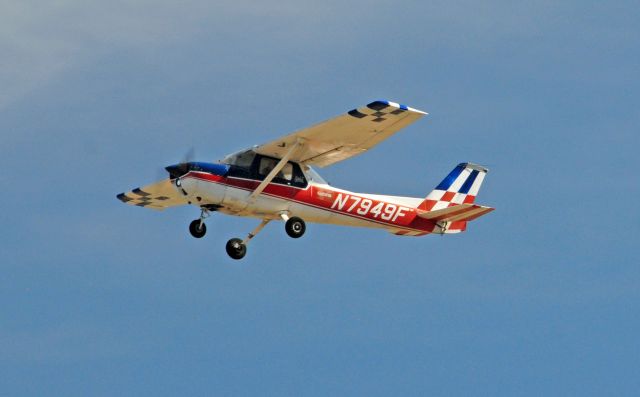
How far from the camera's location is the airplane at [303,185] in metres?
30.4

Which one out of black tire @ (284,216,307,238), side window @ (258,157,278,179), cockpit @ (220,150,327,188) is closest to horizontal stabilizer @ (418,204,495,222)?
cockpit @ (220,150,327,188)

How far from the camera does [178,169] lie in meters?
30.5

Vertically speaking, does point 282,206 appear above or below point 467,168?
below

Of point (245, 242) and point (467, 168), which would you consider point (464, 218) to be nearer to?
point (467, 168)

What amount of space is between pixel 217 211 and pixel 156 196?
13.2ft

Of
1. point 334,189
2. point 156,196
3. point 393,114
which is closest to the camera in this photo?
point 393,114

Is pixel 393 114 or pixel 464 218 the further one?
pixel 464 218

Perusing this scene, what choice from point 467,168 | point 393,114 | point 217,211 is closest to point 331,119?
point 393,114

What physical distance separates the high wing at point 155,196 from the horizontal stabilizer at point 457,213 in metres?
5.74

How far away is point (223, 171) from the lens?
30.7m

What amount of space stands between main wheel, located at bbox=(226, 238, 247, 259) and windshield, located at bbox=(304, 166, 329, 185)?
2.13 metres

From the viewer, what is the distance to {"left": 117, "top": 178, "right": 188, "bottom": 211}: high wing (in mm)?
34125

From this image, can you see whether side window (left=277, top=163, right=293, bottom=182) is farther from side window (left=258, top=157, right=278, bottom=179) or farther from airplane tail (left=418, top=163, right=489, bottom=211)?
airplane tail (left=418, top=163, right=489, bottom=211)

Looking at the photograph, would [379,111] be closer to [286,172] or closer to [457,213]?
[286,172]
